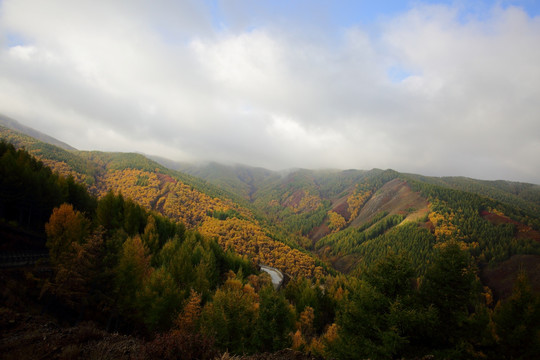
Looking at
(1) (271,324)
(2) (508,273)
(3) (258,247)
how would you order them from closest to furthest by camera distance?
(1) (271,324) → (2) (508,273) → (3) (258,247)

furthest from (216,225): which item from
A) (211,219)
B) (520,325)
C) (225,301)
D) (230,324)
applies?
(520,325)

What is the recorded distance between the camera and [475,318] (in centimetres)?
1320

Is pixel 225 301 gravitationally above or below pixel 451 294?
below

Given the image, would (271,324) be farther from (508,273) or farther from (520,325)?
(508,273)

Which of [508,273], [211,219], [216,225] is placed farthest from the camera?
[211,219]

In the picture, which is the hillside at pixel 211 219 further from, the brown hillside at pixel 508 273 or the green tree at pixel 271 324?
the brown hillside at pixel 508 273

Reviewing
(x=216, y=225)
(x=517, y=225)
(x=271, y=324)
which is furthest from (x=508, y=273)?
(x=271, y=324)

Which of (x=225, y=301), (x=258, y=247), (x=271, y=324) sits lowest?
(x=258, y=247)

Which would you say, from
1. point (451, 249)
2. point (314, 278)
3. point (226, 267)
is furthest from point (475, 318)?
point (314, 278)

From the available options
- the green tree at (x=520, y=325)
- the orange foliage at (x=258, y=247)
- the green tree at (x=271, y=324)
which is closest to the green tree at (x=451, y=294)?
the green tree at (x=520, y=325)

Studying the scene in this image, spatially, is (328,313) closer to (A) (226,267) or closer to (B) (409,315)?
(A) (226,267)

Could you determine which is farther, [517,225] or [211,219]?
[517,225]

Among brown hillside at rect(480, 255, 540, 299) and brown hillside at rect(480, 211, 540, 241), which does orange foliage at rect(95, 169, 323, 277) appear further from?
brown hillside at rect(480, 211, 540, 241)

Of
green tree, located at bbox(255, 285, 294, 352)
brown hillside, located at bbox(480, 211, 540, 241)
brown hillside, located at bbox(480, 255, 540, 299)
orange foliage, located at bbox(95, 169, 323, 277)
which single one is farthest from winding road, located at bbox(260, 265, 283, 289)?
brown hillside, located at bbox(480, 211, 540, 241)
